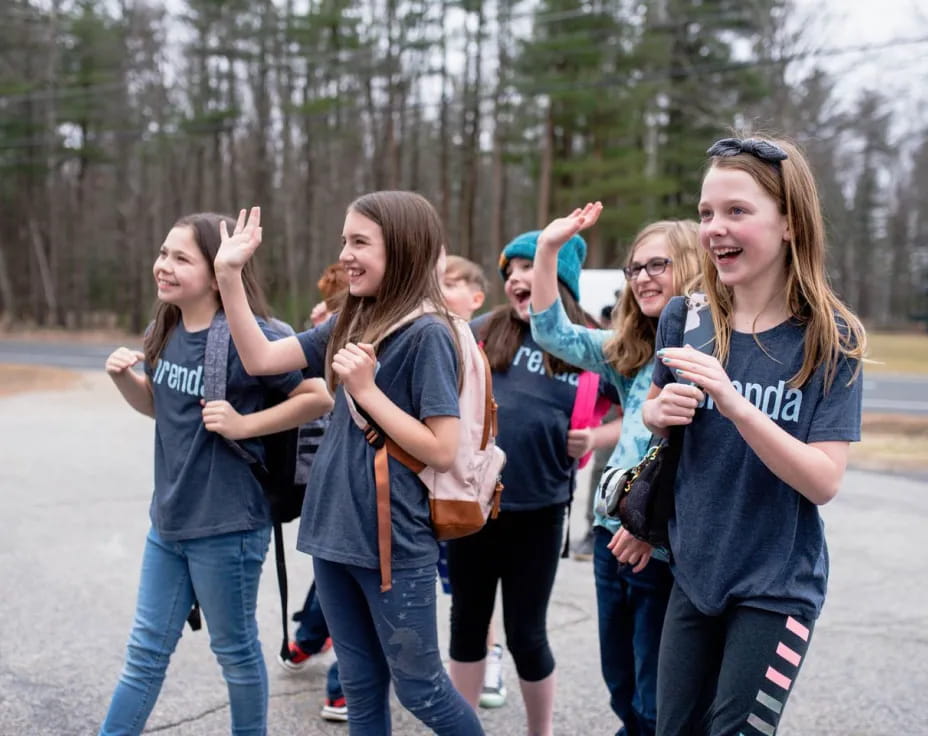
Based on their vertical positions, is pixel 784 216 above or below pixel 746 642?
above

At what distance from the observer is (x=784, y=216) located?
2037mm

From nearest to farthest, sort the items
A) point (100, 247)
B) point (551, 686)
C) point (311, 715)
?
point (551, 686) < point (311, 715) < point (100, 247)

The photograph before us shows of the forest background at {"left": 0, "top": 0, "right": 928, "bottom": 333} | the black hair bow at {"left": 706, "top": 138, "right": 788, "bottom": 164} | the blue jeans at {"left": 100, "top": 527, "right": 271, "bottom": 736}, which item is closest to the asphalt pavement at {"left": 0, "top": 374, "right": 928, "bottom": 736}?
the blue jeans at {"left": 100, "top": 527, "right": 271, "bottom": 736}

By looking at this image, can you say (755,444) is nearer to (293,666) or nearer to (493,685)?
(493,685)

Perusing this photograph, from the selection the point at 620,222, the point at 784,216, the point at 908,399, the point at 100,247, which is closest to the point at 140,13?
the point at 100,247

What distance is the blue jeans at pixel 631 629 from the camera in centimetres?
271

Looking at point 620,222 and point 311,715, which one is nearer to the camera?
point 311,715

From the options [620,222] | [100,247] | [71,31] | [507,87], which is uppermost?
[71,31]

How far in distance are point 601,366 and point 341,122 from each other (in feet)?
105

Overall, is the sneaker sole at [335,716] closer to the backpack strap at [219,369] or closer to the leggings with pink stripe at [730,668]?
the backpack strap at [219,369]

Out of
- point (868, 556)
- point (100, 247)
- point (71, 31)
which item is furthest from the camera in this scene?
point (100, 247)

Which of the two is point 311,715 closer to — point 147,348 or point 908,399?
point 147,348

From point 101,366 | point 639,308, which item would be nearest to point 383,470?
point 639,308

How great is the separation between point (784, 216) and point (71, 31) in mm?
35962
